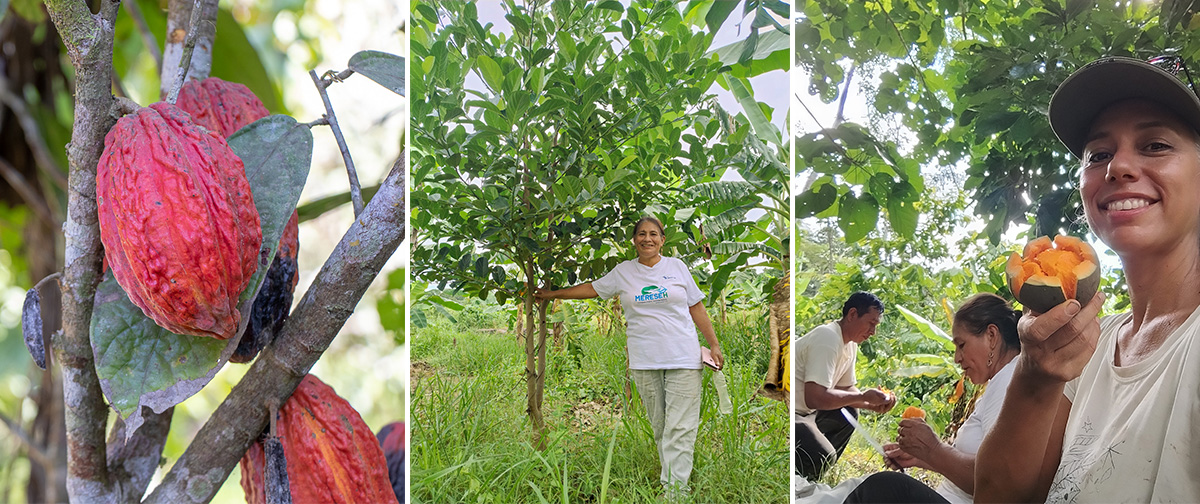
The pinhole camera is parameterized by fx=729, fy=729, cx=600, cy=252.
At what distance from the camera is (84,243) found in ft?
2.20

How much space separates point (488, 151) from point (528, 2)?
13.1 inches

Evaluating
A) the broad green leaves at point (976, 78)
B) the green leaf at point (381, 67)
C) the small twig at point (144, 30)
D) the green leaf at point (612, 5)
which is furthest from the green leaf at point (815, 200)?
the small twig at point (144, 30)

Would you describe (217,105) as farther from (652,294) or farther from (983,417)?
(983,417)

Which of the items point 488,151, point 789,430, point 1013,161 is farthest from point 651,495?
point 1013,161

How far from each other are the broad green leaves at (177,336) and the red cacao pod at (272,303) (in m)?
0.03

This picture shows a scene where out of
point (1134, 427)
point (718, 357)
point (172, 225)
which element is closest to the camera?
point (172, 225)

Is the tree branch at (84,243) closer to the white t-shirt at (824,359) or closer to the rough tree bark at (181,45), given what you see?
the rough tree bark at (181,45)

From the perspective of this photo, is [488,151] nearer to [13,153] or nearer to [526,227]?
[526,227]

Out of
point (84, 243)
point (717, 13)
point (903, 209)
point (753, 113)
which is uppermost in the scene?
point (717, 13)

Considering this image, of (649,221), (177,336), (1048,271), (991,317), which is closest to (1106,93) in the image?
(1048,271)

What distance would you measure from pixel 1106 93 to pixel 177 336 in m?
1.63

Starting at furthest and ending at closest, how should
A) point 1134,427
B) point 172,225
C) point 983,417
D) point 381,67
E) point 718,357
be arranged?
point 718,357 < point 983,417 < point 1134,427 < point 381,67 < point 172,225

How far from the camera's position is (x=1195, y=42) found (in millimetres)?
1442

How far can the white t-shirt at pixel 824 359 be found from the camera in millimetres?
1507
